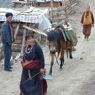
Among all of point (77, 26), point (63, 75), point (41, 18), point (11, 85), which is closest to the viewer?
point (11, 85)

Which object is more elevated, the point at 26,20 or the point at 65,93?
the point at 26,20

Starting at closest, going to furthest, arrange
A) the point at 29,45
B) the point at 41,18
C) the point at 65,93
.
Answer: the point at 29,45 < the point at 65,93 < the point at 41,18

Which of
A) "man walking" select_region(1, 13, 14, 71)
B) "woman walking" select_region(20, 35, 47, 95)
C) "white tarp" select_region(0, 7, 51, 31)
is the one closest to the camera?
"woman walking" select_region(20, 35, 47, 95)

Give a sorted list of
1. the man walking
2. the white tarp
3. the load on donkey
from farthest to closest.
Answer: the white tarp, the man walking, the load on donkey

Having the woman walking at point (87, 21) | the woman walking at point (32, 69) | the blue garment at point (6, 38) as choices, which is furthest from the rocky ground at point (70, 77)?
the woman walking at point (87, 21)

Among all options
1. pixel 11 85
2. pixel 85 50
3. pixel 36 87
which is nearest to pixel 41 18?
pixel 85 50

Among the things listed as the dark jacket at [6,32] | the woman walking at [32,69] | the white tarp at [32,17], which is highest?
the white tarp at [32,17]

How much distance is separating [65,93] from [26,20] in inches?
268

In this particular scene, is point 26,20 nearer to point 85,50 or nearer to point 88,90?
point 85,50

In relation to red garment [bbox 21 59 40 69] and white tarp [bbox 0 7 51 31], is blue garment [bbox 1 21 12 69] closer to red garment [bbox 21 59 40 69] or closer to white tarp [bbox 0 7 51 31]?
red garment [bbox 21 59 40 69]

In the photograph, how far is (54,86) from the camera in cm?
1136

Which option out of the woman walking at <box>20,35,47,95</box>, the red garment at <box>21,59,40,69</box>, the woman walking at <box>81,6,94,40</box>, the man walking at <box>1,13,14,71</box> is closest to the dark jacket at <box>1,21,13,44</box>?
the man walking at <box>1,13,14,71</box>

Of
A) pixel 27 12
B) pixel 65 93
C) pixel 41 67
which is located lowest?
pixel 65 93

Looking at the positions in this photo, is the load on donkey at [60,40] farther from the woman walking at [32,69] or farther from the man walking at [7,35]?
the woman walking at [32,69]
